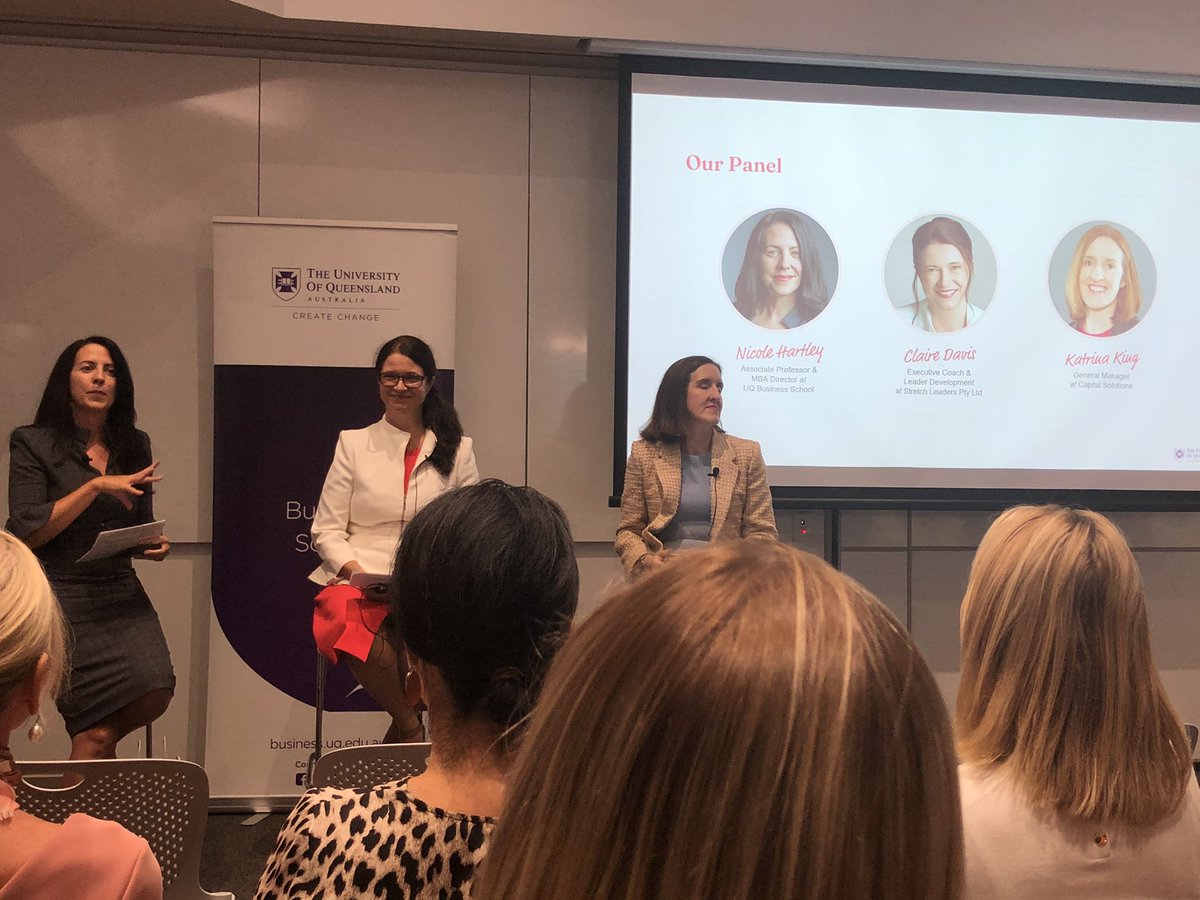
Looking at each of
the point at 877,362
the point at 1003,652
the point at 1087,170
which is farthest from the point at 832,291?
the point at 1003,652

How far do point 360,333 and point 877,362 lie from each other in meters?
2.09

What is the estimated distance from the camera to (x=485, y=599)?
3.59ft

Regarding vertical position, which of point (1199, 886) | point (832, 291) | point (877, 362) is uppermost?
point (832, 291)

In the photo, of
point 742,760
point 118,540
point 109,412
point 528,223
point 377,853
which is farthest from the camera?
point 528,223

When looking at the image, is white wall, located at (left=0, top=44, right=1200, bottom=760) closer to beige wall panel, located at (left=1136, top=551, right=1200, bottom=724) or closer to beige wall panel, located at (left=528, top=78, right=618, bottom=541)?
beige wall panel, located at (left=528, top=78, right=618, bottom=541)

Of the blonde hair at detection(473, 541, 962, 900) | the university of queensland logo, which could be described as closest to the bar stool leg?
the university of queensland logo

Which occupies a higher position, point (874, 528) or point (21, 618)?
point (21, 618)

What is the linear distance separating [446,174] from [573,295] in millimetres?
739

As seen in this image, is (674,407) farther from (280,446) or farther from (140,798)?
(140,798)

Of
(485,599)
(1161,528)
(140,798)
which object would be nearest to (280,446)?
(140,798)

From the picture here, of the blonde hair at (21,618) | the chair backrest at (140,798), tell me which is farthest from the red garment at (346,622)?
the blonde hair at (21,618)

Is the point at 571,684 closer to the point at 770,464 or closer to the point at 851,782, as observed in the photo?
the point at 851,782

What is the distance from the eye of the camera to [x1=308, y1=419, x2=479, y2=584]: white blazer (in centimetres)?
336

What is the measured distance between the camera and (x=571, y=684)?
50cm
